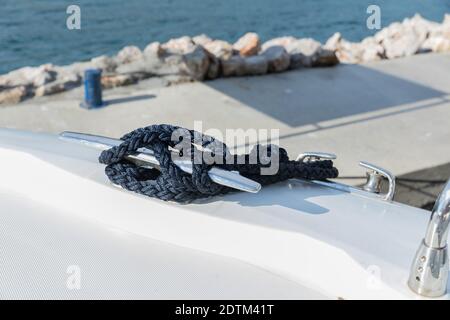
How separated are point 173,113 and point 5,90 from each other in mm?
1443

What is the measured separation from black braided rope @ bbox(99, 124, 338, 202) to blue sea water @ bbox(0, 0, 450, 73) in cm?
626

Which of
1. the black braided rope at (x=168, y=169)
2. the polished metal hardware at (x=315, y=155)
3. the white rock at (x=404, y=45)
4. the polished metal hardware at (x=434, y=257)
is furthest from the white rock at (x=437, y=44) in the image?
the polished metal hardware at (x=434, y=257)

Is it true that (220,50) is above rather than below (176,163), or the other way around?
below

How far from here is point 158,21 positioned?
10.6 meters

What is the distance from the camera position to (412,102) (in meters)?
4.89

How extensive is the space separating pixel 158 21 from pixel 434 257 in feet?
32.5

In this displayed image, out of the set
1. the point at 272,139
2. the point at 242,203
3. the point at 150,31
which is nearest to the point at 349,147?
the point at 272,139

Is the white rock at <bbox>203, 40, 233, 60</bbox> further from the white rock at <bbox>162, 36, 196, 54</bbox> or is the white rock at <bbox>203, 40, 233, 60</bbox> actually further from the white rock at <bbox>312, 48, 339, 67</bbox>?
the white rock at <bbox>312, 48, 339, 67</bbox>

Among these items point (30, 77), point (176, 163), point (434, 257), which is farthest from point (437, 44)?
point (434, 257)

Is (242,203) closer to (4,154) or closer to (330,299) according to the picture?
(330,299)

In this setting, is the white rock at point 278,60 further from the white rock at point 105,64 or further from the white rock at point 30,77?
the white rock at point 30,77

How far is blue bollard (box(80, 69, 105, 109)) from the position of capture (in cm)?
445

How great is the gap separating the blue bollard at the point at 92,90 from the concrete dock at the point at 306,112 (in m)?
Result: 0.08

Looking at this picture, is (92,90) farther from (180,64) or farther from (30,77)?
(180,64)
